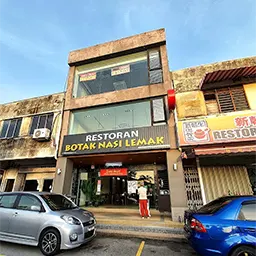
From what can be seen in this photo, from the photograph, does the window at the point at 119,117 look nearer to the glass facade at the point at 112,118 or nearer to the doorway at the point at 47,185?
the glass facade at the point at 112,118

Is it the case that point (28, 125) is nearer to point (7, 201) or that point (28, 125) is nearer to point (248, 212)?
point (7, 201)

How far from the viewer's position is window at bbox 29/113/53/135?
11.2 meters

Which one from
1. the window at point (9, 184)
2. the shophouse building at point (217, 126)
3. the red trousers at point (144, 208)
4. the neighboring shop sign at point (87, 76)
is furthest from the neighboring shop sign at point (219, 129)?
the window at point (9, 184)

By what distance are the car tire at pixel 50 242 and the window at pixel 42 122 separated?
8.15 metres

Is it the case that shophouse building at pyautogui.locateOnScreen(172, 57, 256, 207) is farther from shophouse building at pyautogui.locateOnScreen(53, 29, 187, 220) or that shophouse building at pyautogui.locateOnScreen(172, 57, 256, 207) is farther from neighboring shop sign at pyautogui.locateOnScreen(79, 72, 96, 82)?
neighboring shop sign at pyautogui.locateOnScreen(79, 72, 96, 82)

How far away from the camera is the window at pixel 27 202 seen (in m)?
4.77

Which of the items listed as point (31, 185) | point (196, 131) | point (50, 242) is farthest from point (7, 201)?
point (196, 131)

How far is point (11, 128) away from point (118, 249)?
1211 cm

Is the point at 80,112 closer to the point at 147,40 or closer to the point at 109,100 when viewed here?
the point at 109,100

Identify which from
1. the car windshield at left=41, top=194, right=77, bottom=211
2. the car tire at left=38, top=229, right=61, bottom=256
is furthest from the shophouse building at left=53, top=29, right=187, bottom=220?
the car tire at left=38, top=229, right=61, bottom=256

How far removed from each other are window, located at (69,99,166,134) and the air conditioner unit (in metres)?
1.50

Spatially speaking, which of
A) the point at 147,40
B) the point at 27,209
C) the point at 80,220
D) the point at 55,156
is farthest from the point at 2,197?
the point at 147,40

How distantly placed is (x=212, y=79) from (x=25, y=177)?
1520cm

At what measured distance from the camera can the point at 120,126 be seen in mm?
10195
